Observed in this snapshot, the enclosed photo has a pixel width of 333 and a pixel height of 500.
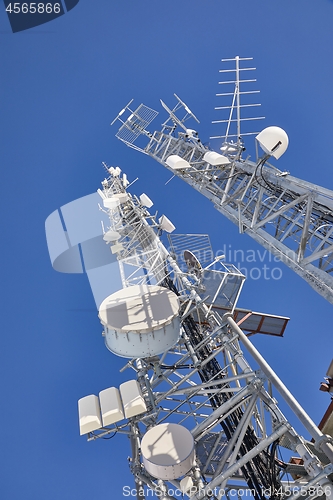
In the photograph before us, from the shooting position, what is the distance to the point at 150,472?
6418 millimetres

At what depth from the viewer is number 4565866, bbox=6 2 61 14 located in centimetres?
1827

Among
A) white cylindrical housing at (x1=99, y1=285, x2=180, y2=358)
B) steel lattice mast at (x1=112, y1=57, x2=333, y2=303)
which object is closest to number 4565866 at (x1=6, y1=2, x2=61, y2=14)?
steel lattice mast at (x1=112, y1=57, x2=333, y2=303)

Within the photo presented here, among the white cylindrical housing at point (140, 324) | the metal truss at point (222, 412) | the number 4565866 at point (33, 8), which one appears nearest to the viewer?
the metal truss at point (222, 412)

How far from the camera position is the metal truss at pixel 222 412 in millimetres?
5848

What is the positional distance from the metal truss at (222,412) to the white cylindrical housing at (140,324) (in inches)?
27.9

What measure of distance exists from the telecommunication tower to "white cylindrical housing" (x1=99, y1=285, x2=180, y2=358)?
28mm

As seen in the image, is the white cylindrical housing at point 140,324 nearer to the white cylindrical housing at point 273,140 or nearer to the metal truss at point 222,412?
the metal truss at point 222,412

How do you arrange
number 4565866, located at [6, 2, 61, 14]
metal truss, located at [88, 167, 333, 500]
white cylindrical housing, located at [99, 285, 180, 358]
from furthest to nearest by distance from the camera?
number 4565866, located at [6, 2, 61, 14], white cylindrical housing, located at [99, 285, 180, 358], metal truss, located at [88, 167, 333, 500]

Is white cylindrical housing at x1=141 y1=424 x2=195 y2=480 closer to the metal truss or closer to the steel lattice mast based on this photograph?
the metal truss

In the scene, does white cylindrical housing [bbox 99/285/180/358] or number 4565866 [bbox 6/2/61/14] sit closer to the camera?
white cylindrical housing [bbox 99/285/180/358]

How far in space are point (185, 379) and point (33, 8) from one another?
20.3 metres

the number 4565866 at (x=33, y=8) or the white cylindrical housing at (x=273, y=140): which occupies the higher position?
the number 4565866 at (x=33, y=8)

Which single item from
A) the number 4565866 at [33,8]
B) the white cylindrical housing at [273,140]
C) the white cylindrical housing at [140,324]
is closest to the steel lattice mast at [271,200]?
the white cylindrical housing at [273,140]

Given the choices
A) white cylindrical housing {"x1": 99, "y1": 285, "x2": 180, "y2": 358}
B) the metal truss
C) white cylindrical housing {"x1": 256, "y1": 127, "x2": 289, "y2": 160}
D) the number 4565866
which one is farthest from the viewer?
the number 4565866
